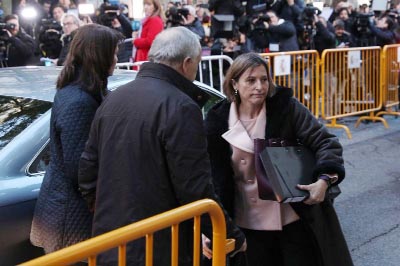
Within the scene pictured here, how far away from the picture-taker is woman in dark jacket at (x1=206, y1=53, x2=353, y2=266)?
10.4ft

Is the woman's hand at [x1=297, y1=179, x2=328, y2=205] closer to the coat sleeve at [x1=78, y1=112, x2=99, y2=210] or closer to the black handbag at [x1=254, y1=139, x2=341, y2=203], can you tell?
the black handbag at [x1=254, y1=139, x2=341, y2=203]

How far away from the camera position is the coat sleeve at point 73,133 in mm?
2871

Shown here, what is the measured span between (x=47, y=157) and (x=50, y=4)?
31.2 feet

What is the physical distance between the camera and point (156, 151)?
246 centimetres

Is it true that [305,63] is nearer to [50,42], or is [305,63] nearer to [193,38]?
[50,42]

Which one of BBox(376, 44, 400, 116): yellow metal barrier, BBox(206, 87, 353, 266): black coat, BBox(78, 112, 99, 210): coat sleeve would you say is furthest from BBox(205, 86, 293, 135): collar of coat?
BBox(376, 44, 400, 116): yellow metal barrier

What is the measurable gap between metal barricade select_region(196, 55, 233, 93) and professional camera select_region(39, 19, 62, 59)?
7.75 ft

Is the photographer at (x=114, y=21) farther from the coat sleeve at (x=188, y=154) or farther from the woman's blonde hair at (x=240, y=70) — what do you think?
the coat sleeve at (x=188, y=154)

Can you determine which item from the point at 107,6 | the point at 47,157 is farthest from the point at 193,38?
the point at 107,6

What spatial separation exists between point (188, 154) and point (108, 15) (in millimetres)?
7455

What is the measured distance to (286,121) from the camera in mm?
3230

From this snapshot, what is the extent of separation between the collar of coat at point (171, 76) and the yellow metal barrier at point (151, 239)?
0.52 m

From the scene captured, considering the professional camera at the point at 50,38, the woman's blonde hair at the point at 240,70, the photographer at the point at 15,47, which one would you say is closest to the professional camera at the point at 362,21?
the professional camera at the point at 50,38

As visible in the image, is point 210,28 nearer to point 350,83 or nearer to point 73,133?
point 350,83
